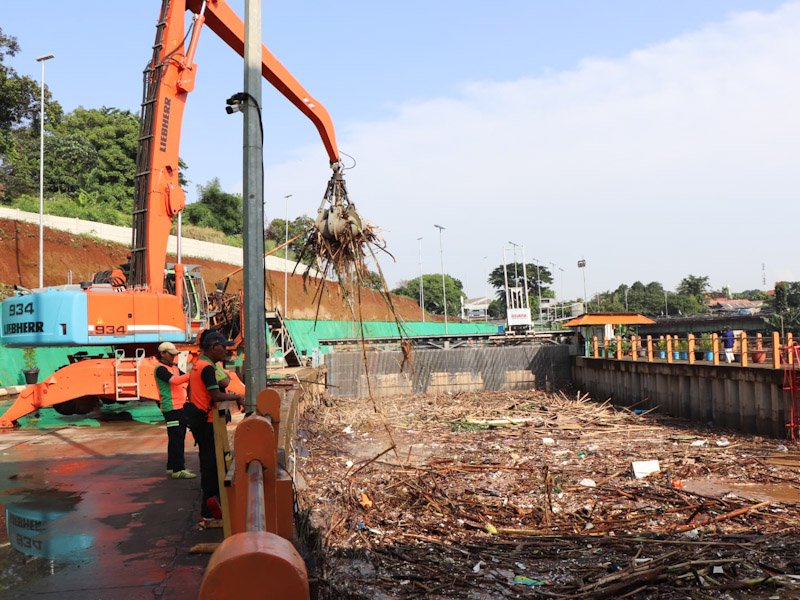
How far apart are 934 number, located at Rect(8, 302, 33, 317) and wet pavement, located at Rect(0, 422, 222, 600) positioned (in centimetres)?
286

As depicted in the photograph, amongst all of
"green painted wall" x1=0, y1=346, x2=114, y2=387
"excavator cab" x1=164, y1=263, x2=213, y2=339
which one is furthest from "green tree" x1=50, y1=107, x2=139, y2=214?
"excavator cab" x1=164, y1=263, x2=213, y2=339

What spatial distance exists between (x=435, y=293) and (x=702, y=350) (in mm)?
75406

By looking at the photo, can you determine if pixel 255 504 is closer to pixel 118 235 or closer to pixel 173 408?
pixel 173 408

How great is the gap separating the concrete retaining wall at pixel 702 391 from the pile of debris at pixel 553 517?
2.45 ft

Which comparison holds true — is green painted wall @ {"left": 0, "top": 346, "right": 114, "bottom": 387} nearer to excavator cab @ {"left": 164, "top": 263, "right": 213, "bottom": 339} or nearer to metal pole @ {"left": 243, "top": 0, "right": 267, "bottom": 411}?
excavator cab @ {"left": 164, "top": 263, "right": 213, "bottom": 339}

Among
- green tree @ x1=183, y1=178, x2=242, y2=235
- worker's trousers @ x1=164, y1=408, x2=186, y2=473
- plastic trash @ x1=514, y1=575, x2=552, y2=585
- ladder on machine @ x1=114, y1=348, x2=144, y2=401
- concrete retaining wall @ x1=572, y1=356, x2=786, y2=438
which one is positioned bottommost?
plastic trash @ x1=514, y1=575, x2=552, y2=585

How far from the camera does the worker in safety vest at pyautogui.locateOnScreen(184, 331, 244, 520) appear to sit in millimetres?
6098

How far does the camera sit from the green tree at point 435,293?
94750mm

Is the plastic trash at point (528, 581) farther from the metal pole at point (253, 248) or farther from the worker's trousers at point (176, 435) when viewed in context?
the worker's trousers at point (176, 435)

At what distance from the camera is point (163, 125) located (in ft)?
44.1

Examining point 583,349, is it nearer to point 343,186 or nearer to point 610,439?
point 610,439

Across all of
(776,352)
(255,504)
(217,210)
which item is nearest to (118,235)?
(217,210)

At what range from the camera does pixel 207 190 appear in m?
66.6

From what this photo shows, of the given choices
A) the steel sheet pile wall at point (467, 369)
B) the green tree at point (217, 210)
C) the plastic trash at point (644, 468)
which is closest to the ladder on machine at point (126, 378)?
the plastic trash at point (644, 468)
